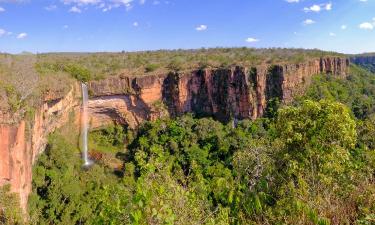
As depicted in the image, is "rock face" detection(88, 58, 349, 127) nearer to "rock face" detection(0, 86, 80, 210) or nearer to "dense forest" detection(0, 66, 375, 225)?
"dense forest" detection(0, 66, 375, 225)

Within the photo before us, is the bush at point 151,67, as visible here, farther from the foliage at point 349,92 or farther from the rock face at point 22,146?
the foliage at point 349,92

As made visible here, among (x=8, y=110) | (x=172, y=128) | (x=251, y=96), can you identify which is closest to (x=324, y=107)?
(x=8, y=110)

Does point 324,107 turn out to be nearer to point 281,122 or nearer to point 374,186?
point 281,122

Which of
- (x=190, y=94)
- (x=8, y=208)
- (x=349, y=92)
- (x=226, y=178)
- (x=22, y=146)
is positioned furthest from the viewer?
(x=349, y=92)

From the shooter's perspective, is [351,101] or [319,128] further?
[351,101]

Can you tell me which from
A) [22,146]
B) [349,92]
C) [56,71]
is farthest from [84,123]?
[349,92]

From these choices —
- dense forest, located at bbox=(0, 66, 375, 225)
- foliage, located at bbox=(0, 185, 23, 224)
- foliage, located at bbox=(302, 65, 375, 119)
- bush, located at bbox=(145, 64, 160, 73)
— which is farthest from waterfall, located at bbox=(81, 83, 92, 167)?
foliage, located at bbox=(302, 65, 375, 119)

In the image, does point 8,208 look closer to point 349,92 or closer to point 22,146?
point 22,146
